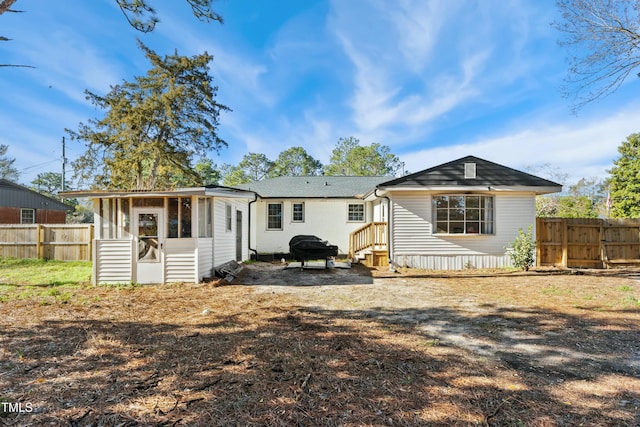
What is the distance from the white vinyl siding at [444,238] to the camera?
433 inches

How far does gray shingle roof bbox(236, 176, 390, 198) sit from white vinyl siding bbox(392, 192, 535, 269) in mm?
3858

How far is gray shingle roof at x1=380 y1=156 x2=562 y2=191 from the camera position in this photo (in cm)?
1078

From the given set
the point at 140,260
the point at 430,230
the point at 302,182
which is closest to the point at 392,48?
the point at 430,230

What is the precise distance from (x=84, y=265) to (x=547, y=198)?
29.0m

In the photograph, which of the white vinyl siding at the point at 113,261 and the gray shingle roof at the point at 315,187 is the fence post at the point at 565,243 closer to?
the gray shingle roof at the point at 315,187

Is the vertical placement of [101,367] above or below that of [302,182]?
below

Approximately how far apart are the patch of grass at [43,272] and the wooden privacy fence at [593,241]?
1529cm

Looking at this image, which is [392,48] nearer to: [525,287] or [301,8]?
[301,8]

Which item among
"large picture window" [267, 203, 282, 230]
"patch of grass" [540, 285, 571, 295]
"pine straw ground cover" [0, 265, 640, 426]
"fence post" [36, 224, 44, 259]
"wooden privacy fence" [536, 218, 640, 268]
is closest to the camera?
"pine straw ground cover" [0, 265, 640, 426]

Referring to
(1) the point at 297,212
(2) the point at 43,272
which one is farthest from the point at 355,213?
(2) the point at 43,272

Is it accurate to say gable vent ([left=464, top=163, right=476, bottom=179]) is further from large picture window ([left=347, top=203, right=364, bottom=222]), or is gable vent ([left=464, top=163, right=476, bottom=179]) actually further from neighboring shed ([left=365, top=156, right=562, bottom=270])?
large picture window ([left=347, top=203, right=364, bottom=222])

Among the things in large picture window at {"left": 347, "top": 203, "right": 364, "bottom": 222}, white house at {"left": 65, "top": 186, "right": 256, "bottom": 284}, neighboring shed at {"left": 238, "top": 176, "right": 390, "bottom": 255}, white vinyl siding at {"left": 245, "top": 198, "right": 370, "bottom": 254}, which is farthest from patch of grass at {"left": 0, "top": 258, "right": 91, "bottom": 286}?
large picture window at {"left": 347, "top": 203, "right": 364, "bottom": 222}

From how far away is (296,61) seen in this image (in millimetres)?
12875

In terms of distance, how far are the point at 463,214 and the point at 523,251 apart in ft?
7.24
